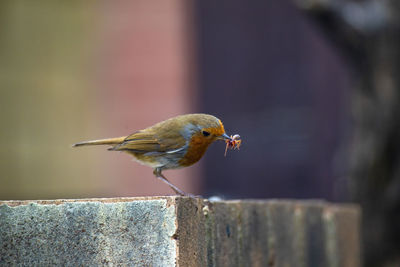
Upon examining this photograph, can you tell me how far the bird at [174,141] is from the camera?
320cm

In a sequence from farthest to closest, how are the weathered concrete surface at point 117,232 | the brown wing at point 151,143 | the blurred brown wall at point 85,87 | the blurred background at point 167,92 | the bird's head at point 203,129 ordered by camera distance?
the blurred brown wall at point 85,87 < the blurred background at point 167,92 < the brown wing at point 151,143 < the bird's head at point 203,129 < the weathered concrete surface at point 117,232

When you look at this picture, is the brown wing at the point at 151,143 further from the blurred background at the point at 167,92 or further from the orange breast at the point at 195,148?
the blurred background at the point at 167,92

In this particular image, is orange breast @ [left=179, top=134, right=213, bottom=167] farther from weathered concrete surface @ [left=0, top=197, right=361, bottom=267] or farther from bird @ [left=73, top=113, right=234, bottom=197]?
weathered concrete surface @ [left=0, top=197, right=361, bottom=267]

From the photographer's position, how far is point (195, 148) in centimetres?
328

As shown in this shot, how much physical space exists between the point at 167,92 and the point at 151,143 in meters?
5.28

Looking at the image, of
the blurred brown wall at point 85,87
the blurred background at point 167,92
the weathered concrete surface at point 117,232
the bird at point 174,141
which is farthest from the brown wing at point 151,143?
the blurred brown wall at point 85,87

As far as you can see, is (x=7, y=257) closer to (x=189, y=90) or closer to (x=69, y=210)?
(x=69, y=210)

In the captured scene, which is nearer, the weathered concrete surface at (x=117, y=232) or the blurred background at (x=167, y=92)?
the weathered concrete surface at (x=117, y=232)

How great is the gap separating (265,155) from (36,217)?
5.14 meters

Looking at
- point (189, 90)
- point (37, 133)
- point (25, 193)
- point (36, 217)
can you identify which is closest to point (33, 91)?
point (37, 133)

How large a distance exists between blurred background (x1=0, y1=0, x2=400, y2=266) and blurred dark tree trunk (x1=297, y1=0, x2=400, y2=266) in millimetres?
382

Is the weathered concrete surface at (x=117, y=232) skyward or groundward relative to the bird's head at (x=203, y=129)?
groundward

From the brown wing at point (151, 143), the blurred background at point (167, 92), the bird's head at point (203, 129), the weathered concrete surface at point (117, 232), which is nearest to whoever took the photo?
the weathered concrete surface at point (117, 232)

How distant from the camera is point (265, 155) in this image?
24.0ft
